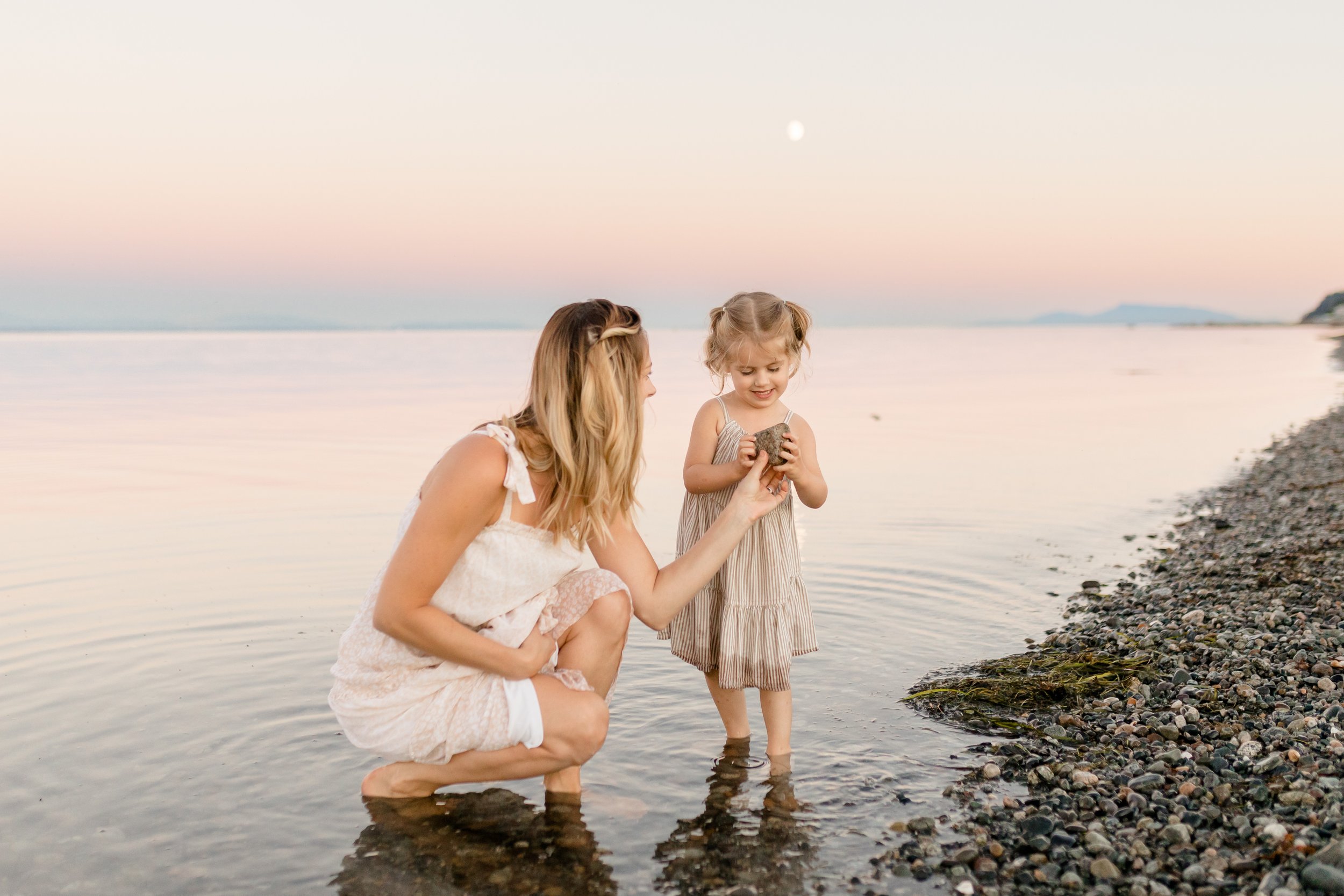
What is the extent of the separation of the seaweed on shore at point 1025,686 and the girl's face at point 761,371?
1.90 m

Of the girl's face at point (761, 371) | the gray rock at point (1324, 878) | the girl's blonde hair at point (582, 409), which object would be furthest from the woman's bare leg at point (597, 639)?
the gray rock at point (1324, 878)

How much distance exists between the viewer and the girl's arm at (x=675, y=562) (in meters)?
4.34

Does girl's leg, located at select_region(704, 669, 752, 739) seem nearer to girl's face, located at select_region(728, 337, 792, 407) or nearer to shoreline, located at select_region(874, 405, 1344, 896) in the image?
shoreline, located at select_region(874, 405, 1344, 896)

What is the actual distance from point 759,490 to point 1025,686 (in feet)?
6.79

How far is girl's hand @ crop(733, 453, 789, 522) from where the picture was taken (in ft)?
14.4

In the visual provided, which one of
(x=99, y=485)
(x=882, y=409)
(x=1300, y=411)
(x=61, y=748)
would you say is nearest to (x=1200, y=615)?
(x=61, y=748)

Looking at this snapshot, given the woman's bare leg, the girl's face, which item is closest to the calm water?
the woman's bare leg

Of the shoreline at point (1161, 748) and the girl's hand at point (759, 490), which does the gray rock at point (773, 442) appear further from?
the shoreline at point (1161, 748)

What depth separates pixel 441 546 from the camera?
3.69 meters

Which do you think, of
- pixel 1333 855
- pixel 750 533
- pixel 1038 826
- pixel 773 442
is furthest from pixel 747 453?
pixel 1333 855

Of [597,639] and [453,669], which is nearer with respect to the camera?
[453,669]

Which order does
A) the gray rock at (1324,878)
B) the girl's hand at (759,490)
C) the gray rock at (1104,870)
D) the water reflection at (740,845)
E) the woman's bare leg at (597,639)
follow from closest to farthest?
the gray rock at (1324,878)
the gray rock at (1104,870)
the water reflection at (740,845)
the woman's bare leg at (597,639)
the girl's hand at (759,490)

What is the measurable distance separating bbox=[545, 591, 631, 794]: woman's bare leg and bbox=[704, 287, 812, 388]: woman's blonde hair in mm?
1225

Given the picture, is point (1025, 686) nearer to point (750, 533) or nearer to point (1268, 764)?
point (1268, 764)
